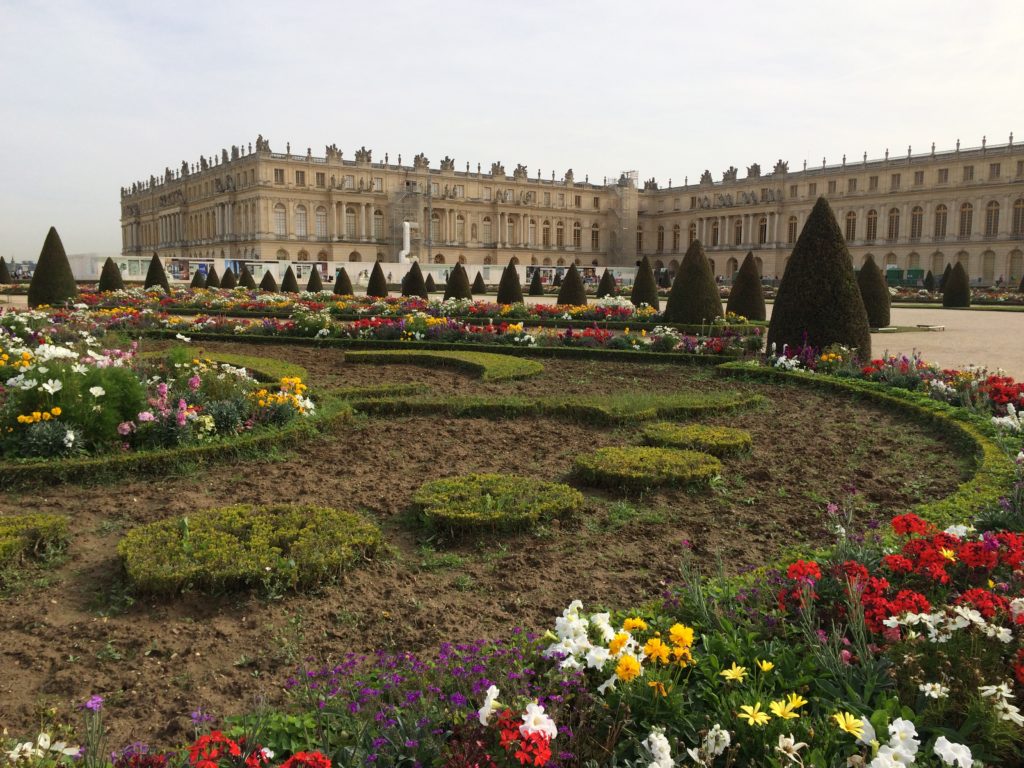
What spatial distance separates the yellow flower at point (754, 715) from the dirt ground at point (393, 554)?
1.09 metres

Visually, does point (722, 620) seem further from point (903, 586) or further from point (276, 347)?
point (276, 347)

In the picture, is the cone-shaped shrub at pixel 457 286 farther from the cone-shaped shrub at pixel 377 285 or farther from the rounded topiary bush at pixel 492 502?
the rounded topiary bush at pixel 492 502

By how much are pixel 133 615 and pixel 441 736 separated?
1.83m

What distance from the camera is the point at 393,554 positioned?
13.6ft

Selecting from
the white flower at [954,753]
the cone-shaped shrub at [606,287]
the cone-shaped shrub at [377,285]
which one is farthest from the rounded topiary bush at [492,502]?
the cone-shaped shrub at [606,287]

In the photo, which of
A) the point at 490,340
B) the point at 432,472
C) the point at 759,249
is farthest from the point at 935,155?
the point at 432,472

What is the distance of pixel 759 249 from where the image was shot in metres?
65.9

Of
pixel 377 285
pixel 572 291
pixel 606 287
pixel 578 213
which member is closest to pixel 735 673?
pixel 572 291

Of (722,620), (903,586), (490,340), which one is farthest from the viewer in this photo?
(490,340)

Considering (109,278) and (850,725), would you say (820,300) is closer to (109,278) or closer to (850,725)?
(850,725)

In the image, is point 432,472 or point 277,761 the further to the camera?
point 432,472

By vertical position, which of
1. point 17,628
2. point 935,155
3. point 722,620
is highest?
point 935,155

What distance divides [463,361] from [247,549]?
688cm

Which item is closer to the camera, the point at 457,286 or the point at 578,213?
the point at 457,286
